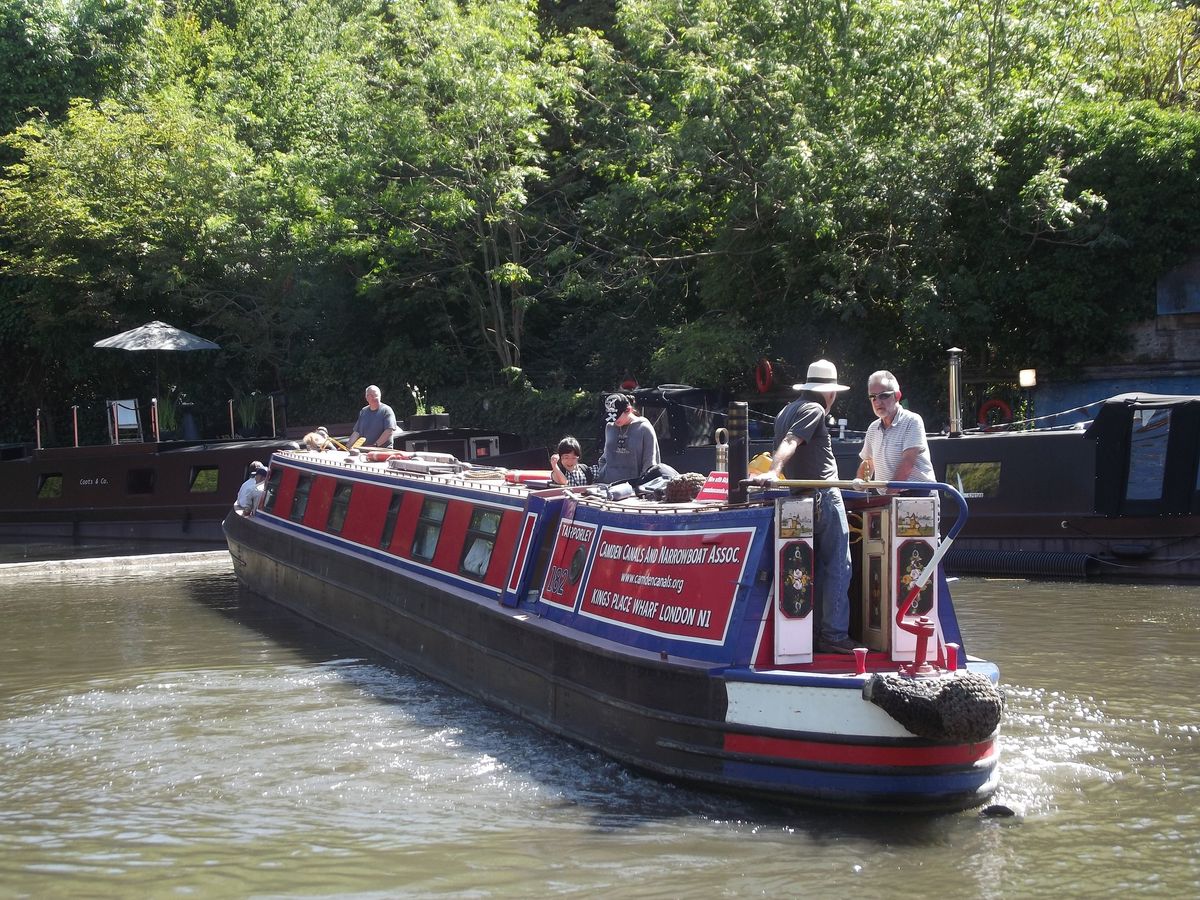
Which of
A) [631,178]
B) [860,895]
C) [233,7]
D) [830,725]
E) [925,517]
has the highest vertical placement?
[233,7]

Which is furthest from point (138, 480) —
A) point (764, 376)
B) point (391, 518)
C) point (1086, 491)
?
point (1086, 491)

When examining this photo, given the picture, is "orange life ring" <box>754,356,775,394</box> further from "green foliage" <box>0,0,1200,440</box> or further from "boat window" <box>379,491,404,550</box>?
"boat window" <box>379,491,404,550</box>

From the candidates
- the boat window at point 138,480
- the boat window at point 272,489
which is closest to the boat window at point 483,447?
the boat window at point 272,489

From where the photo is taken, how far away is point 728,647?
6.75 meters

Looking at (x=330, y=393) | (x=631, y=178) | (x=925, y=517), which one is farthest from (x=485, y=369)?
(x=925, y=517)

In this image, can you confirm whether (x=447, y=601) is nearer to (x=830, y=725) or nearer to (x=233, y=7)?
Answer: (x=830, y=725)

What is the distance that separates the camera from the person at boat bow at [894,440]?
7.14m

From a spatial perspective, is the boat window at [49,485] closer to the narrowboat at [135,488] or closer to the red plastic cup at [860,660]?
the narrowboat at [135,488]

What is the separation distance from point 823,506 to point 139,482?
61.3 feet

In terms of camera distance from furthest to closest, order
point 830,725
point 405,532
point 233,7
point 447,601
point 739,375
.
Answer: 1. point 233,7
2. point 739,375
3. point 405,532
4. point 447,601
5. point 830,725

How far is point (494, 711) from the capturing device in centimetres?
891

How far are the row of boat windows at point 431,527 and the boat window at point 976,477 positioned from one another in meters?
7.78

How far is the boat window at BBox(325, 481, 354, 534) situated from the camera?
12711 mm

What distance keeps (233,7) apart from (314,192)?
16.2 meters
